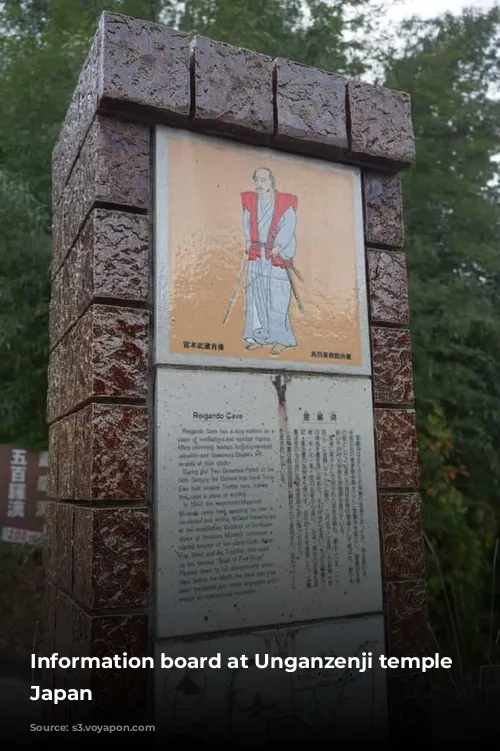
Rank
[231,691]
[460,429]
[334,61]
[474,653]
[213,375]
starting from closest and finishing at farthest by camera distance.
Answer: [231,691], [213,375], [474,653], [460,429], [334,61]

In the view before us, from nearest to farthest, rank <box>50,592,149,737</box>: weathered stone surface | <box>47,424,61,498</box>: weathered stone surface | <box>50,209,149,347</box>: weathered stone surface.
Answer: <box>50,592,149,737</box>: weathered stone surface < <box>50,209,149,347</box>: weathered stone surface < <box>47,424,61,498</box>: weathered stone surface

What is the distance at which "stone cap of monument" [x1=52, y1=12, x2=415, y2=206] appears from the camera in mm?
2600

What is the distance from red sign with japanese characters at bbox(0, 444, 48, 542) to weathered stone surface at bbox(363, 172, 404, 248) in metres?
3.74

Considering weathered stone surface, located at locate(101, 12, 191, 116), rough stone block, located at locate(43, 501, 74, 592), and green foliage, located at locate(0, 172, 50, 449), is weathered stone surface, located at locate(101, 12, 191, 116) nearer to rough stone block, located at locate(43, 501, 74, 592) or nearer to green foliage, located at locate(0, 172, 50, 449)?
rough stone block, located at locate(43, 501, 74, 592)

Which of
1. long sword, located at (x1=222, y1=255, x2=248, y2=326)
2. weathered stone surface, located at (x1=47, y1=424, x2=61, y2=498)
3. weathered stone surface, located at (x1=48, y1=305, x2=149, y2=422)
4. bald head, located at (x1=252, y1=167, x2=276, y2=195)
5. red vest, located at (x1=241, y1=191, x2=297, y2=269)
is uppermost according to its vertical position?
bald head, located at (x1=252, y1=167, x2=276, y2=195)

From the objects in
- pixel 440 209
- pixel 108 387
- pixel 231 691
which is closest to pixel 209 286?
pixel 108 387

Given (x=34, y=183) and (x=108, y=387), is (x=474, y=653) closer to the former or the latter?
(x=108, y=387)

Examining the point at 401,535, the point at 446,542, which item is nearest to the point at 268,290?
the point at 401,535

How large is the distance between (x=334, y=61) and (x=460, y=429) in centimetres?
397

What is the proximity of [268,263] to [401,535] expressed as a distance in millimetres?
1326

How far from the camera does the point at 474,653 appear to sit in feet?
17.0

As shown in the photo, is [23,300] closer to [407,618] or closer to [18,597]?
[18,597]

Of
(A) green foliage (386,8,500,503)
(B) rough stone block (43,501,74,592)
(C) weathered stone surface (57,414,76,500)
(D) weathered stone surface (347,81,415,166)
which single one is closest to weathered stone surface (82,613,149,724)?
(B) rough stone block (43,501,74,592)

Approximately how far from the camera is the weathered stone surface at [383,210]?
302cm
